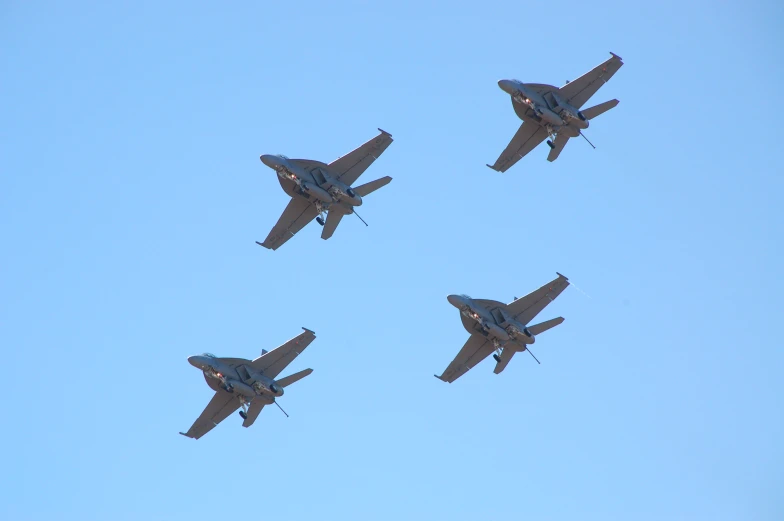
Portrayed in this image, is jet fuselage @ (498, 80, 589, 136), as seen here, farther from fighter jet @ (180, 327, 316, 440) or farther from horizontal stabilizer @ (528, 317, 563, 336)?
fighter jet @ (180, 327, 316, 440)

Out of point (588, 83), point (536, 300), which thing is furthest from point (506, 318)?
point (588, 83)

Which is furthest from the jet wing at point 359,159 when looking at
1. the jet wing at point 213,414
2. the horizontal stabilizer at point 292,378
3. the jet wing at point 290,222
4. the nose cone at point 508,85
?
the jet wing at point 213,414

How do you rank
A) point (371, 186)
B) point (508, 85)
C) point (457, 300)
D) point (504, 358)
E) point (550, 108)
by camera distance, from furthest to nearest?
point (504, 358), point (550, 108), point (371, 186), point (457, 300), point (508, 85)

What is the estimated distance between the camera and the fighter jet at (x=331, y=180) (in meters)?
97.9

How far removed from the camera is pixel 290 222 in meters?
105

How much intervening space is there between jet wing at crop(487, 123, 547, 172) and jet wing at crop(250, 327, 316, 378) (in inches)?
780

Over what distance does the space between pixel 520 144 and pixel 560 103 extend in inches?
227

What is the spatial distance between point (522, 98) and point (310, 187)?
17.0 metres

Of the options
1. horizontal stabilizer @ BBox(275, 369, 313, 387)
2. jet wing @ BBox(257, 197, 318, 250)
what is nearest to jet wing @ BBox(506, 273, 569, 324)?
horizontal stabilizer @ BBox(275, 369, 313, 387)

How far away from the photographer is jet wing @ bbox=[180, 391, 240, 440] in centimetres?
10262

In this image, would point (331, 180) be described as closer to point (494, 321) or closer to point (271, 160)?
point (271, 160)

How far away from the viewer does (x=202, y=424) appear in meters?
103

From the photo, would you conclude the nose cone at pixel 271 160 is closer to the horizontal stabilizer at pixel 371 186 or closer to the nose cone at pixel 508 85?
the horizontal stabilizer at pixel 371 186

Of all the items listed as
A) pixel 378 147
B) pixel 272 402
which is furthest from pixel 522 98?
pixel 272 402
